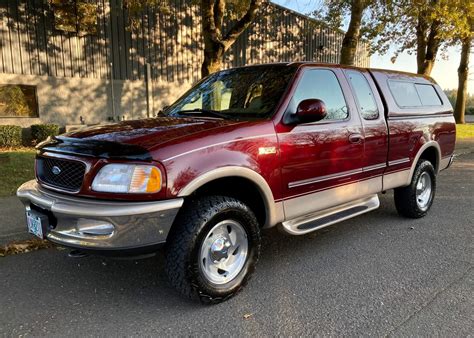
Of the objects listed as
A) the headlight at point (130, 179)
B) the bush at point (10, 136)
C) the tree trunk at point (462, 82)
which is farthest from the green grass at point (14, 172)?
the tree trunk at point (462, 82)

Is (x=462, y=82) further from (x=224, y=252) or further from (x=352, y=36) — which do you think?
(x=224, y=252)

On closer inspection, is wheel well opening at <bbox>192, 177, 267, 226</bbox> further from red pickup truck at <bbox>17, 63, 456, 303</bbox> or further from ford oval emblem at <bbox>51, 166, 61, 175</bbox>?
ford oval emblem at <bbox>51, 166, 61, 175</bbox>

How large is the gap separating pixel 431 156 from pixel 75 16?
42.0 feet

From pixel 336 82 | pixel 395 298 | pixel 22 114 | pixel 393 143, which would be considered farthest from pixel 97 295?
pixel 22 114

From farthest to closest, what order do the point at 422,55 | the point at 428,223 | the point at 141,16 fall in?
1. the point at 422,55
2. the point at 141,16
3. the point at 428,223

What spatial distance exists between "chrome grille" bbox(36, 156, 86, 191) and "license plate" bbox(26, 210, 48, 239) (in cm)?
26

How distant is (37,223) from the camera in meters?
3.15

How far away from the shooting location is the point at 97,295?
11.3 feet

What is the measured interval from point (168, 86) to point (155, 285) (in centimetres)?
1433

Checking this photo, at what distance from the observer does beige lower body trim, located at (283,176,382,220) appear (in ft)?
12.6

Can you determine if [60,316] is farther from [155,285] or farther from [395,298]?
[395,298]

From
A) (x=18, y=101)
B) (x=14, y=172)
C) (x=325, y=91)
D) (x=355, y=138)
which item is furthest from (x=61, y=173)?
(x=18, y=101)

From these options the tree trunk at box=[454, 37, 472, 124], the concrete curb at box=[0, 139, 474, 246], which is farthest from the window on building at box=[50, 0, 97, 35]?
the tree trunk at box=[454, 37, 472, 124]

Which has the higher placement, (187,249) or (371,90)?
(371,90)
